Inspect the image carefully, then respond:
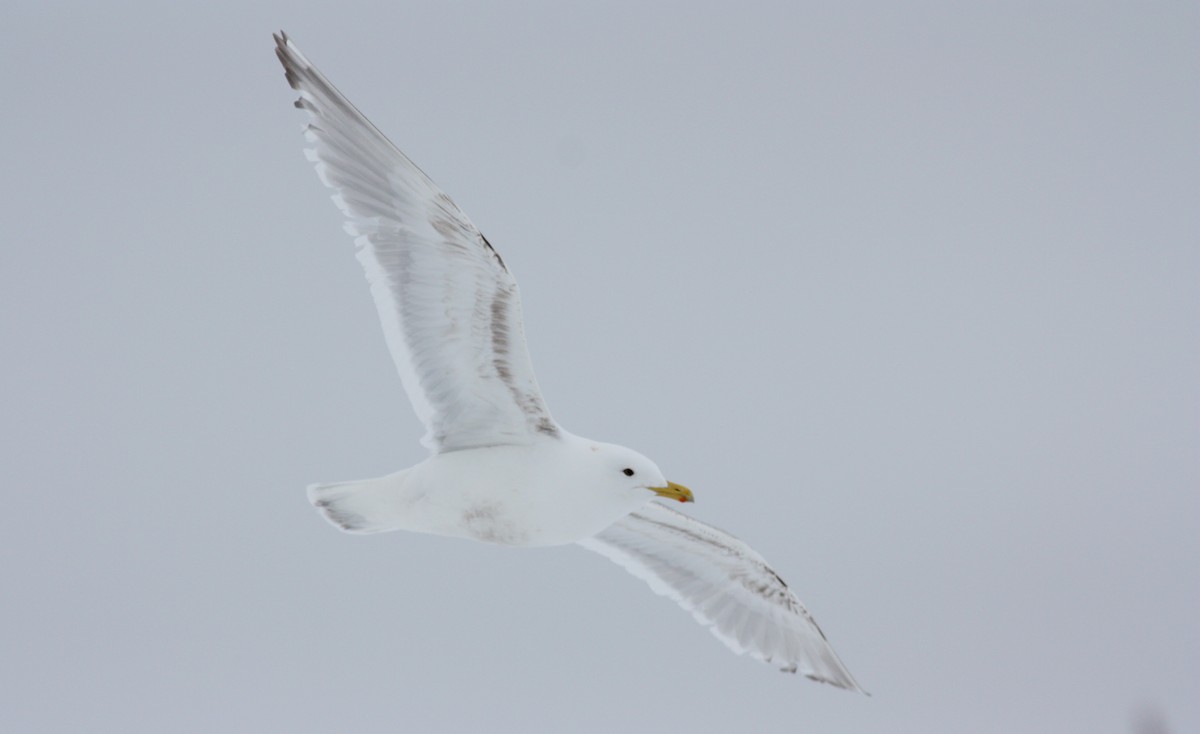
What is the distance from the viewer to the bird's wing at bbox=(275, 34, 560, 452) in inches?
159

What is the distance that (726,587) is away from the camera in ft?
19.2

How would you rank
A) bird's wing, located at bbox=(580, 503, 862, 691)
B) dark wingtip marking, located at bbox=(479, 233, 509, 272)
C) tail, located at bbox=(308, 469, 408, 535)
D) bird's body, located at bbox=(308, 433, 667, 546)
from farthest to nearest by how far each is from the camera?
bird's wing, located at bbox=(580, 503, 862, 691) < tail, located at bbox=(308, 469, 408, 535) < bird's body, located at bbox=(308, 433, 667, 546) < dark wingtip marking, located at bbox=(479, 233, 509, 272)

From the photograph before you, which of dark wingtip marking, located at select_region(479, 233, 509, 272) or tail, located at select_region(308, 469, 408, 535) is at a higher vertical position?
dark wingtip marking, located at select_region(479, 233, 509, 272)

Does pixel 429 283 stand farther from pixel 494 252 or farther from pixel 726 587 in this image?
pixel 726 587

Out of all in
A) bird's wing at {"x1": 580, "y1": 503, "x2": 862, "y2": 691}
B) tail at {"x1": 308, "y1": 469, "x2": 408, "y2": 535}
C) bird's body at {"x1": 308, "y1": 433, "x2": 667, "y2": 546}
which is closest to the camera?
bird's body at {"x1": 308, "y1": 433, "x2": 667, "y2": 546}

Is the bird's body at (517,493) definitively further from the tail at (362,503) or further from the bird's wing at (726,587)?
the bird's wing at (726,587)

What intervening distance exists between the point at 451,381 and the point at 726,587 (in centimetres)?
222

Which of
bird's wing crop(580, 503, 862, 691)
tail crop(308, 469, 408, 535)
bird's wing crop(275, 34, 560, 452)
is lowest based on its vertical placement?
bird's wing crop(580, 503, 862, 691)

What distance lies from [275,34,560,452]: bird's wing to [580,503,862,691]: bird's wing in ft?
4.97

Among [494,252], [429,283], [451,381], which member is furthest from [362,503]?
[494,252]

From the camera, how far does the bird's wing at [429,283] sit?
4.04 m

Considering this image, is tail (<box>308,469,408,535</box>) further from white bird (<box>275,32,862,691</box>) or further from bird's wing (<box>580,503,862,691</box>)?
bird's wing (<box>580,503,862,691</box>)

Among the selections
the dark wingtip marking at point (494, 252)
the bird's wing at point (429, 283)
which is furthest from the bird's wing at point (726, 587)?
the dark wingtip marking at point (494, 252)

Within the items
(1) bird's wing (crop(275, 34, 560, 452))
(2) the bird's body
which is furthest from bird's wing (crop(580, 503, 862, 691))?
(1) bird's wing (crop(275, 34, 560, 452))
